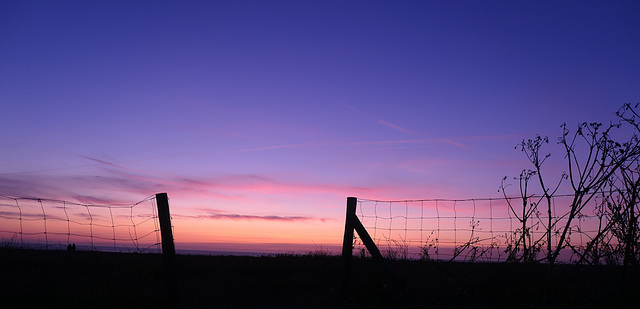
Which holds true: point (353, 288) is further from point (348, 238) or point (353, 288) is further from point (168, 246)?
point (168, 246)

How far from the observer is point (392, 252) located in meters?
9.64

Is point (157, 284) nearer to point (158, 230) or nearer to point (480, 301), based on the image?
point (158, 230)

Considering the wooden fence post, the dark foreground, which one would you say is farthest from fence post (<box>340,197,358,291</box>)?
the dark foreground

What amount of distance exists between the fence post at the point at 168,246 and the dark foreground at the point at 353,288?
0.08 m

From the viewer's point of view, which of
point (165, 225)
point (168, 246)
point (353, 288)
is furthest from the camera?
point (353, 288)

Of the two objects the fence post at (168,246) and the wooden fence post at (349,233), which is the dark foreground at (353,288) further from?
the wooden fence post at (349,233)

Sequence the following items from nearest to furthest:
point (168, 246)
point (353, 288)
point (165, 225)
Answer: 1. point (168, 246)
2. point (165, 225)
3. point (353, 288)

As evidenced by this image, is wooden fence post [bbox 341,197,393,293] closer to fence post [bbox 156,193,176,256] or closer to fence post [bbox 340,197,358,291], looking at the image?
fence post [bbox 340,197,358,291]

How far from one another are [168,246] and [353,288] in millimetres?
3120

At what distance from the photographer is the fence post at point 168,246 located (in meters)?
7.10

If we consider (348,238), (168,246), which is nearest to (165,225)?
Result: (168,246)

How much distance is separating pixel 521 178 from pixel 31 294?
7711 millimetres

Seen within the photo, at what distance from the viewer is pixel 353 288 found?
7586 mm

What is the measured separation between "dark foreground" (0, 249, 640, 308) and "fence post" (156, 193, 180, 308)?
8 cm
